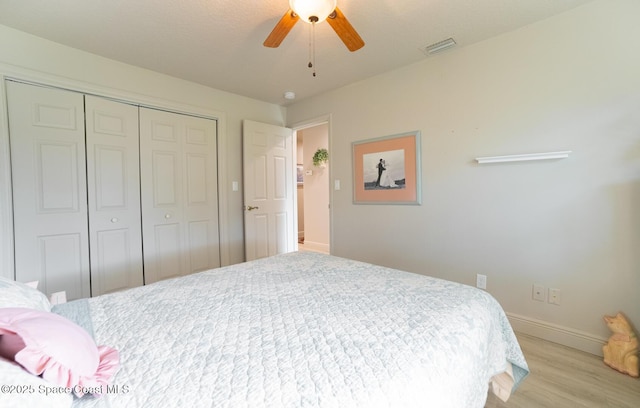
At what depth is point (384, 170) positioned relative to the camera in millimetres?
2877

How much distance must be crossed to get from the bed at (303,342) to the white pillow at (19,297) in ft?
0.39

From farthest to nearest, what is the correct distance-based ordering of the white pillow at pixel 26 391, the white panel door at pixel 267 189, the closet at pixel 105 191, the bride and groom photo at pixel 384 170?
the white panel door at pixel 267 189, the bride and groom photo at pixel 384 170, the closet at pixel 105 191, the white pillow at pixel 26 391

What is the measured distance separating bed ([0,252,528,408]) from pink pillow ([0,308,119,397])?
37 millimetres

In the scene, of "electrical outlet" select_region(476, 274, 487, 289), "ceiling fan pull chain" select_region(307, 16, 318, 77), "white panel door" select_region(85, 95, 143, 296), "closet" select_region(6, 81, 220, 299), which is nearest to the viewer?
"ceiling fan pull chain" select_region(307, 16, 318, 77)

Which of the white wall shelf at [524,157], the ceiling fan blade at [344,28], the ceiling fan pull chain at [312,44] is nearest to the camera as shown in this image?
the ceiling fan blade at [344,28]

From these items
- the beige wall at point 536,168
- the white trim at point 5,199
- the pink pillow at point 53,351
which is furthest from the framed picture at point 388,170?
the white trim at point 5,199

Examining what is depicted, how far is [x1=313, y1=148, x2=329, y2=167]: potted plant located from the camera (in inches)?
193

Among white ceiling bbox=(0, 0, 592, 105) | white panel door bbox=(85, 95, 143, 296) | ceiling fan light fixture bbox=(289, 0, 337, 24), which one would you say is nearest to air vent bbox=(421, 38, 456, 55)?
white ceiling bbox=(0, 0, 592, 105)

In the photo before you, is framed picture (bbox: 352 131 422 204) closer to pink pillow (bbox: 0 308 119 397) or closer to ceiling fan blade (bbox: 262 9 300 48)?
ceiling fan blade (bbox: 262 9 300 48)

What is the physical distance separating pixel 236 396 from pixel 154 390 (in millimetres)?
211

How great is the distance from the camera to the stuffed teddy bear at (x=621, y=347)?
161 cm

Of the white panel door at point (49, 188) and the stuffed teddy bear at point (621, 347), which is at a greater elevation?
the white panel door at point (49, 188)

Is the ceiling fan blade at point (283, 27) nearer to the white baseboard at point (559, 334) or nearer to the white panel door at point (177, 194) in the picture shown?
the white panel door at point (177, 194)

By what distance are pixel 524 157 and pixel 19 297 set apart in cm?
280
